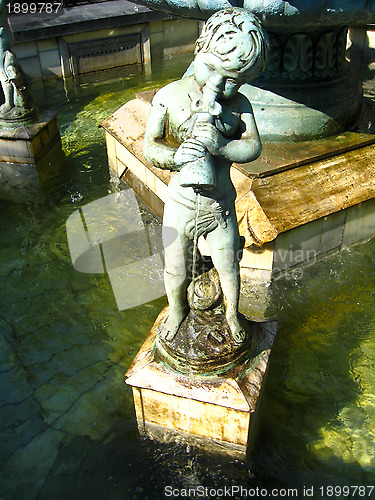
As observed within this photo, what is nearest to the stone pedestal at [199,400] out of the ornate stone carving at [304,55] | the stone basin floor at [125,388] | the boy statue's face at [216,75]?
the stone basin floor at [125,388]

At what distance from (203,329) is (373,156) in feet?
8.31

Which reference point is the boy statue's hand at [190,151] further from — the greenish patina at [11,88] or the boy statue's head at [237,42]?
the greenish patina at [11,88]

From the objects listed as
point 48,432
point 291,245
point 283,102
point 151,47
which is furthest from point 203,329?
point 151,47

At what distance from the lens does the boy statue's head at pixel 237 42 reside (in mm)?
2027

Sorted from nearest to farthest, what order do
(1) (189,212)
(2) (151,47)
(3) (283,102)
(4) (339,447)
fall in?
(1) (189,212) < (4) (339,447) < (3) (283,102) < (2) (151,47)

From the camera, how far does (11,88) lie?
230 inches

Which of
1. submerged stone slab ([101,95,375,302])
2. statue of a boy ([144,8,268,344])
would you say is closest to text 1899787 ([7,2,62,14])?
submerged stone slab ([101,95,375,302])

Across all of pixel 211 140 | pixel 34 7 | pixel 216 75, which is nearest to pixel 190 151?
pixel 211 140

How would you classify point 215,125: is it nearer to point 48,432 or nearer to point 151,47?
point 48,432

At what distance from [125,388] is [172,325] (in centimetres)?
82

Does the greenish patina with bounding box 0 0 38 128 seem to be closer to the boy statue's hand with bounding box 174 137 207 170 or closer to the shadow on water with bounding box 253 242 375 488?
the shadow on water with bounding box 253 242 375 488

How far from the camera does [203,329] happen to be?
278 centimetres

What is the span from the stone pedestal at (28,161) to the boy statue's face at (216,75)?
380cm

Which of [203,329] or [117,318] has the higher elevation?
[203,329]
